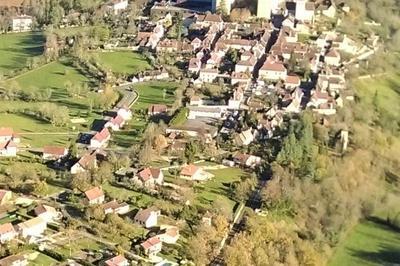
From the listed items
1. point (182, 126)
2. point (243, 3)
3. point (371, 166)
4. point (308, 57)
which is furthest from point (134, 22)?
point (371, 166)

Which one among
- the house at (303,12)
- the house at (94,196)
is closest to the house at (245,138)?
the house at (94,196)

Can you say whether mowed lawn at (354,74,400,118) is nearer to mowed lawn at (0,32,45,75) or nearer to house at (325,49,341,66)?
house at (325,49,341,66)

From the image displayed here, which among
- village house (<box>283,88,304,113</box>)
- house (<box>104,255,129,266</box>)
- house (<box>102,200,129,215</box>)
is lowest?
house (<box>104,255,129,266</box>)

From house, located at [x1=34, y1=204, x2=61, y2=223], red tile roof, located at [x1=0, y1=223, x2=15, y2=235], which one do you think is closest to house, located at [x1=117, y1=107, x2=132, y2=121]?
house, located at [x1=34, y1=204, x2=61, y2=223]

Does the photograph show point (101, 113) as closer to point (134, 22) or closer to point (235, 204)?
point (235, 204)

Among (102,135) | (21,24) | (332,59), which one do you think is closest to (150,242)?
(102,135)
